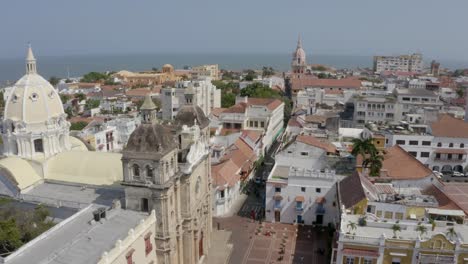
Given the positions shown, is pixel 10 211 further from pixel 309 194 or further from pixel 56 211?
pixel 309 194

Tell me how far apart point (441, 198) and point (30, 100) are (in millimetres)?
43800

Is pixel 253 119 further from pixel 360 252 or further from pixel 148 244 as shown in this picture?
pixel 148 244

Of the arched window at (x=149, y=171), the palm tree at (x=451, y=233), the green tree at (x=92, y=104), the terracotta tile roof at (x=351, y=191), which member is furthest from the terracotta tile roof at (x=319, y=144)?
the green tree at (x=92, y=104)

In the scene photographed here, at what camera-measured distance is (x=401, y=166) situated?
50.2m

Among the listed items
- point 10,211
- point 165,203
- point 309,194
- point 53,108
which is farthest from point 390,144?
point 10,211

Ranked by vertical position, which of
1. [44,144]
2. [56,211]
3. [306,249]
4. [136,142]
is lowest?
[306,249]

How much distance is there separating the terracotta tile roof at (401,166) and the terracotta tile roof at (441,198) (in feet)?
7.01

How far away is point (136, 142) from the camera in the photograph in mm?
30703

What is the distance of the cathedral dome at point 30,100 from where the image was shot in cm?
3973

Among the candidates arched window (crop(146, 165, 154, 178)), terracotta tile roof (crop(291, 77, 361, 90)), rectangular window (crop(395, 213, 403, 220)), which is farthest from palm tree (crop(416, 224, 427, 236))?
terracotta tile roof (crop(291, 77, 361, 90))

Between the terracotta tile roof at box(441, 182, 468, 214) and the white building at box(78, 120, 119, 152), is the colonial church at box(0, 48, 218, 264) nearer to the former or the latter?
the white building at box(78, 120, 119, 152)

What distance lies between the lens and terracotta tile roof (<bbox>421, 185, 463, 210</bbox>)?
122ft

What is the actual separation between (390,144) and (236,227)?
30705 mm

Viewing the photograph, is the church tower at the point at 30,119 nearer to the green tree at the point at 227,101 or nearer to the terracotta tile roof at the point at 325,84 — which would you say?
the green tree at the point at 227,101
